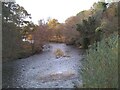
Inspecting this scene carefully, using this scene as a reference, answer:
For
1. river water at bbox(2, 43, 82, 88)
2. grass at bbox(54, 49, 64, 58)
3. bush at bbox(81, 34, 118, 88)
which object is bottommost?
river water at bbox(2, 43, 82, 88)

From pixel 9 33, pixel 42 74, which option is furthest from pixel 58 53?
pixel 42 74

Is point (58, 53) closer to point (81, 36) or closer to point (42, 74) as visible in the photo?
point (81, 36)

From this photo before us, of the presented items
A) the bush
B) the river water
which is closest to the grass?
the river water

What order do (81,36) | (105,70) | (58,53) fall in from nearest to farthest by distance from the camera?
(105,70) → (58,53) → (81,36)

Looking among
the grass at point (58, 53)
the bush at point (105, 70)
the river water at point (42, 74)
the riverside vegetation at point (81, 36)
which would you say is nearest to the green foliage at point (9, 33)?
the riverside vegetation at point (81, 36)

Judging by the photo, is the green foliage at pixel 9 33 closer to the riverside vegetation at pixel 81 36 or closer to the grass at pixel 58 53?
the riverside vegetation at pixel 81 36

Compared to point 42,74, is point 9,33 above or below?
above

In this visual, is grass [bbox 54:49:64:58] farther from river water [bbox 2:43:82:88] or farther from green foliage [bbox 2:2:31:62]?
green foliage [bbox 2:2:31:62]

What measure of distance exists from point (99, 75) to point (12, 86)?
2484mm

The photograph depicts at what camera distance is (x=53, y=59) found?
798 cm

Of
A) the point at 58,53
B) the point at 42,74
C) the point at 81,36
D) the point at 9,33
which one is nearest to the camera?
the point at 42,74

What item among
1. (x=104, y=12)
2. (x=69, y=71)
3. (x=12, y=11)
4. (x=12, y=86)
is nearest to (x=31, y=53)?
(x=12, y=11)

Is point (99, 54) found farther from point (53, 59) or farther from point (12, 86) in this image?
point (53, 59)

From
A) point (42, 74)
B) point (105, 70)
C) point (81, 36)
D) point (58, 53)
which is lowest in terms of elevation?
point (42, 74)
